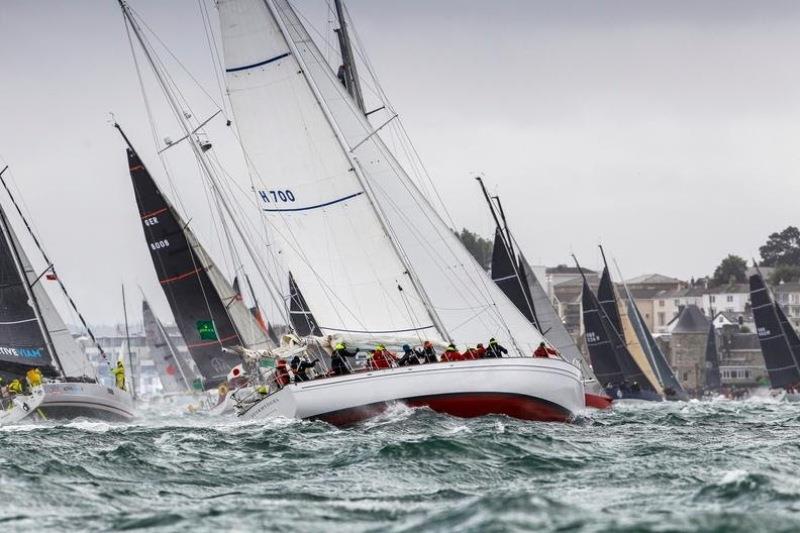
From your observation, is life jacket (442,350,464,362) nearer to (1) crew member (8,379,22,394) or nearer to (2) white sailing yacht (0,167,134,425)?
(2) white sailing yacht (0,167,134,425)

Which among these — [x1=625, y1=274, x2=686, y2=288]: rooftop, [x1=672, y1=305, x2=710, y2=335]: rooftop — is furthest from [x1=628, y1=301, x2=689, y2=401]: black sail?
[x1=625, y1=274, x2=686, y2=288]: rooftop

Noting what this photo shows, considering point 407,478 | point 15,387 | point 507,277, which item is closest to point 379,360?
point 407,478

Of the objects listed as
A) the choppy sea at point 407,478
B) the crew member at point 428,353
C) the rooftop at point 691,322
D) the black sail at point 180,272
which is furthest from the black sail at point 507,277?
the rooftop at point 691,322

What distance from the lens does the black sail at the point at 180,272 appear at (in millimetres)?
49188

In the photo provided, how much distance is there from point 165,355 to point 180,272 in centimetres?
3795

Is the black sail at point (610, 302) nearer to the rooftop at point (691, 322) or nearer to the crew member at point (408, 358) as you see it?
the crew member at point (408, 358)

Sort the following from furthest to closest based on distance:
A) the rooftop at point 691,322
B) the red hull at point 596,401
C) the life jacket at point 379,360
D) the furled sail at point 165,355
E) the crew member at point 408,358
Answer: the rooftop at point 691,322 < the furled sail at point 165,355 < the red hull at point 596,401 < the crew member at point 408,358 < the life jacket at point 379,360

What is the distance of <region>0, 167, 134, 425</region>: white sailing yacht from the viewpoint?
3841cm

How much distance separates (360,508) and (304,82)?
16799 millimetres

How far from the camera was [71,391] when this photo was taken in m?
36.8

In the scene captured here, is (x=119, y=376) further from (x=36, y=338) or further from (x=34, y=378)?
(x=34, y=378)

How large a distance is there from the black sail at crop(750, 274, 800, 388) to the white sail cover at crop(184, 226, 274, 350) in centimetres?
3883

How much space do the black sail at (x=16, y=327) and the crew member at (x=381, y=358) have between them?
15.0 metres

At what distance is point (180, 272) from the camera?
49.8 metres
